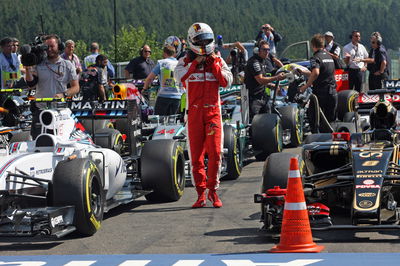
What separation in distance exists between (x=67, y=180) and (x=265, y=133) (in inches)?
249

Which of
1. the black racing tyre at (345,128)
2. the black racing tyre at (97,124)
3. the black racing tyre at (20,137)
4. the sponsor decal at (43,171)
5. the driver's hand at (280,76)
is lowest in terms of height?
the black racing tyre at (20,137)

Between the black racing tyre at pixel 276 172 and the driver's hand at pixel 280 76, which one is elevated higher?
the driver's hand at pixel 280 76

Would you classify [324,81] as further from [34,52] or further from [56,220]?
[56,220]

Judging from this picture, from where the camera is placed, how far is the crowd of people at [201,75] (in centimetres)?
1094

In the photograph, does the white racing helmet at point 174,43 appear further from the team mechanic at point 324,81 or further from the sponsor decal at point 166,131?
the sponsor decal at point 166,131

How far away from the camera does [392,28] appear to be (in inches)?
3792

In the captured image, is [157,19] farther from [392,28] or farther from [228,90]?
[228,90]

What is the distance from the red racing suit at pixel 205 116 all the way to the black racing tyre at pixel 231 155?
2054 millimetres

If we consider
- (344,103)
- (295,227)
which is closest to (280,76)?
(344,103)

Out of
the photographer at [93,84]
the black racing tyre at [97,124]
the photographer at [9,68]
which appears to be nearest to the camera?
the black racing tyre at [97,124]

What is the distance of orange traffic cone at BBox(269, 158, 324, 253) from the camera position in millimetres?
Answer: 7852

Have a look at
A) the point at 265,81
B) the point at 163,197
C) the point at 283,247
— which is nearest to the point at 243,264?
the point at 283,247

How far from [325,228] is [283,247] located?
432mm

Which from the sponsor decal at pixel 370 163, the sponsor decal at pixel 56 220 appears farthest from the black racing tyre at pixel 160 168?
the sponsor decal at pixel 370 163
